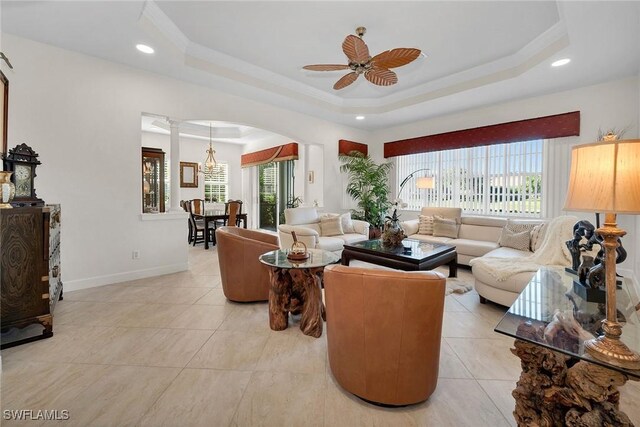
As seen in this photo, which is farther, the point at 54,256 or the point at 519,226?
the point at 519,226

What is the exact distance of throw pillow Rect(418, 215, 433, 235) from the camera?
5.07 metres

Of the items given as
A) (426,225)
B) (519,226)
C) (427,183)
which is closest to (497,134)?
(427,183)

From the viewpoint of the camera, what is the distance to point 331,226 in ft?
16.4

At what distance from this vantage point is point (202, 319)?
8.62 feet

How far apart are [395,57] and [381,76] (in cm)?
50

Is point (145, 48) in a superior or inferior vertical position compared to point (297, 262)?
superior

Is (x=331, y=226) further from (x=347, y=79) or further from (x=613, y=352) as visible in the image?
(x=613, y=352)

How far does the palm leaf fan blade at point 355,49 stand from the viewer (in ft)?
8.14

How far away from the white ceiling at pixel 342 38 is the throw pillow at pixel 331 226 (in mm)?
2255

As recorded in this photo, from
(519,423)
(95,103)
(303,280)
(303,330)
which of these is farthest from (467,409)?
(95,103)

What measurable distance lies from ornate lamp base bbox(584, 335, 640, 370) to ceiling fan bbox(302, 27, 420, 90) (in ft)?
7.84

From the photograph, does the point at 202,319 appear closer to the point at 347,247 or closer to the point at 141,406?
the point at 141,406

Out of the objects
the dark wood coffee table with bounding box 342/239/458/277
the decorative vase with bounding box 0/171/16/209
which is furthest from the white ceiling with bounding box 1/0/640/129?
the dark wood coffee table with bounding box 342/239/458/277

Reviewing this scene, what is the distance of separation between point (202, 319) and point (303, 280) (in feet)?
3.48
